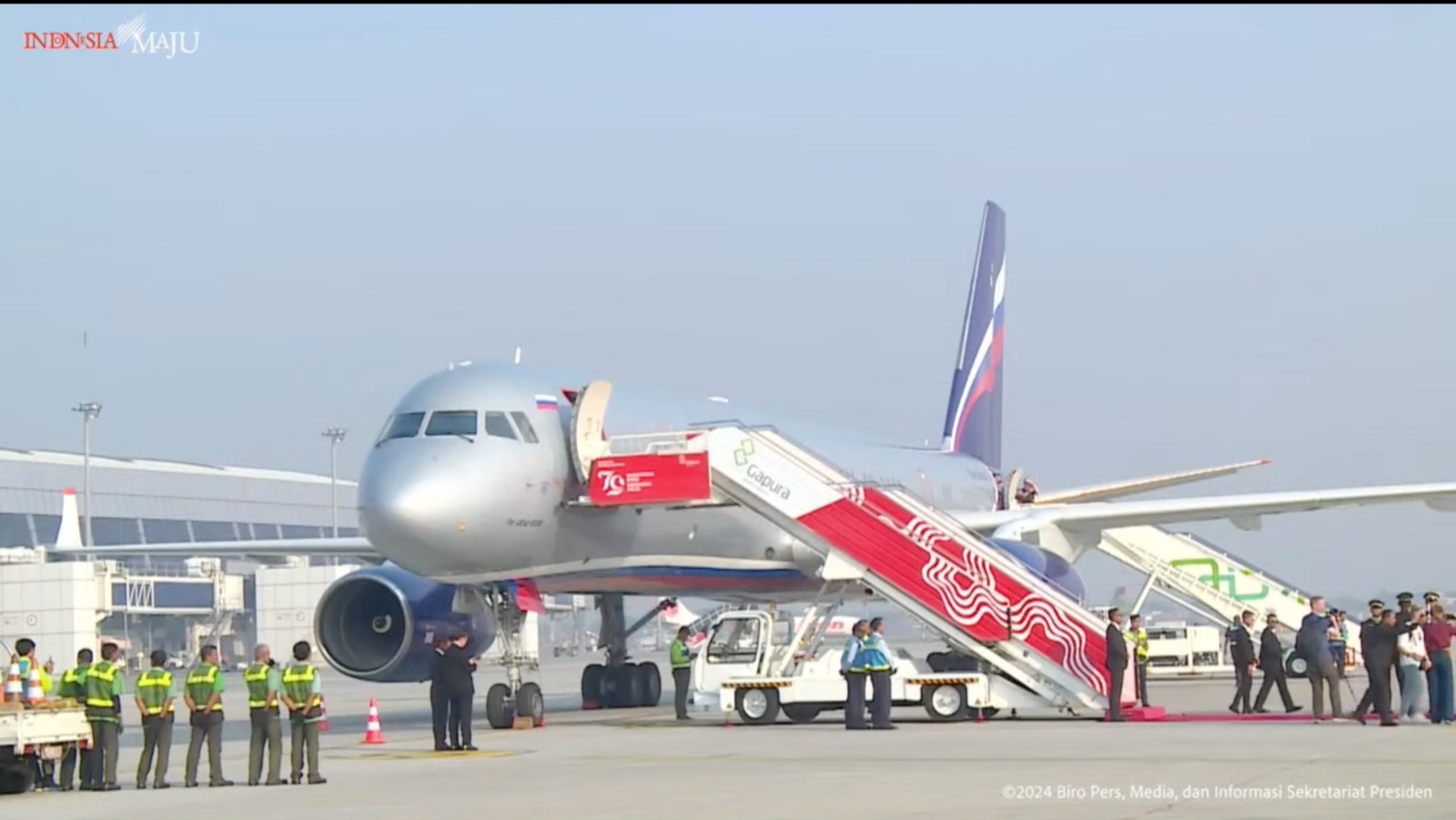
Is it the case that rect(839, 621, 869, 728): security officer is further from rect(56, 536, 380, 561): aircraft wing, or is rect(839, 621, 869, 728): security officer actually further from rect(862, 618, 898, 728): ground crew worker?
rect(56, 536, 380, 561): aircraft wing

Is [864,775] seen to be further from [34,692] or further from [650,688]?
[650,688]

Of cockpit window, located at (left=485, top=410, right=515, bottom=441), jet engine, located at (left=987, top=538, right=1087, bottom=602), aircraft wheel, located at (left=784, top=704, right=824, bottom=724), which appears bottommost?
aircraft wheel, located at (left=784, top=704, right=824, bottom=724)

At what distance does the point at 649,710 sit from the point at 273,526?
233ft

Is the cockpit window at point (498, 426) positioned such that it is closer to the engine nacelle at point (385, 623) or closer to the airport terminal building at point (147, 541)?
the engine nacelle at point (385, 623)

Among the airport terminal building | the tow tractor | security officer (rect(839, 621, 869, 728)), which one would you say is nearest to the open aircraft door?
the tow tractor

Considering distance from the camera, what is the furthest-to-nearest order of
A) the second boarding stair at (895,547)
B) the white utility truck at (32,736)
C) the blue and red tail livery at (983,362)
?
1. the blue and red tail livery at (983,362)
2. the second boarding stair at (895,547)
3. the white utility truck at (32,736)

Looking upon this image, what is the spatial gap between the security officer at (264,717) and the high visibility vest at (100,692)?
1.13 meters

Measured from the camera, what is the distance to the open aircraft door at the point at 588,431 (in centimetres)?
2142

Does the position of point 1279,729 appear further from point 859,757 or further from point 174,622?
point 174,622

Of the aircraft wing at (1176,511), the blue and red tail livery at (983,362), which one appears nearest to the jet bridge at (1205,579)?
the blue and red tail livery at (983,362)

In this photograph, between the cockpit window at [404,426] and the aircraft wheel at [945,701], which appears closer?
the cockpit window at [404,426]

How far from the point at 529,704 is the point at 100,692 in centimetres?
645

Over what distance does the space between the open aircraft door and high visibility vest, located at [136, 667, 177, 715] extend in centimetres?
610

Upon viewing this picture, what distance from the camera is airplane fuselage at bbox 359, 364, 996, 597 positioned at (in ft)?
65.5
